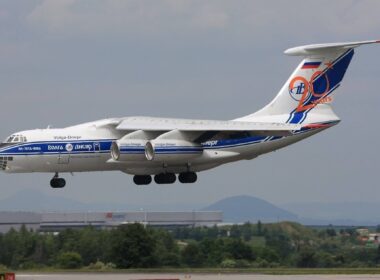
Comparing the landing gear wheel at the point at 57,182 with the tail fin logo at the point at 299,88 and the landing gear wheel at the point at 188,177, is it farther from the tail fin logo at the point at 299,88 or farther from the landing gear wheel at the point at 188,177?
the tail fin logo at the point at 299,88

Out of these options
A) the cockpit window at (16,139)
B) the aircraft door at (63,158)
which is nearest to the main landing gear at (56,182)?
the aircraft door at (63,158)

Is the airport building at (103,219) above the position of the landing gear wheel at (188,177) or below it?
above

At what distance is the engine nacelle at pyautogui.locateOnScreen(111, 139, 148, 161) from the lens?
144ft

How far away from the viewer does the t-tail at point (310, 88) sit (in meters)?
46.7

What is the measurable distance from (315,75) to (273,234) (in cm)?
883

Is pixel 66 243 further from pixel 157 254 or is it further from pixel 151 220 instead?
pixel 151 220

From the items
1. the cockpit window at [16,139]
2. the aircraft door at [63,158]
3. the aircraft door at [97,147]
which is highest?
the cockpit window at [16,139]

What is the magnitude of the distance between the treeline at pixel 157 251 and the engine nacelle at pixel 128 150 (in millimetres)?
2842

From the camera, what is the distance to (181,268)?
43.2m

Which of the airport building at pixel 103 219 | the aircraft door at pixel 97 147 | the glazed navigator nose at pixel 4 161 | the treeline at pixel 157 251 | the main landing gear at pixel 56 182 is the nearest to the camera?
the glazed navigator nose at pixel 4 161

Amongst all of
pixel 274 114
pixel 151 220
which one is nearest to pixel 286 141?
pixel 274 114

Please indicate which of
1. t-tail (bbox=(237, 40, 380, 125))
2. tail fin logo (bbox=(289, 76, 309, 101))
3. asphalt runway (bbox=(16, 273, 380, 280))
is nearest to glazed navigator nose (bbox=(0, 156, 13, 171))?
asphalt runway (bbox=(16, 273, 380, 280))

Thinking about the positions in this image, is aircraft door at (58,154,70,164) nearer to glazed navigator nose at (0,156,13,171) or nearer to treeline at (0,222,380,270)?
glazed navigator nose at (0,156,13,171)

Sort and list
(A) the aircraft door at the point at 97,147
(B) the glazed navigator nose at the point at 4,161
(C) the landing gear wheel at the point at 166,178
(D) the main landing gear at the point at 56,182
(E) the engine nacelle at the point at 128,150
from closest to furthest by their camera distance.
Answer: (B) the glazed navigator nose at the point at 4,161, (E) the engine nacelle at the point at 128,150, (A) the aircraft door at the point at 97,147, (D) the main landing gear at the point at 56,182, (C) the landing gear wheel at the point at 166,178
